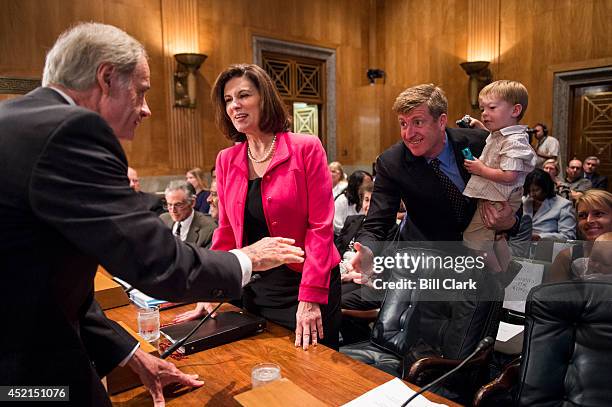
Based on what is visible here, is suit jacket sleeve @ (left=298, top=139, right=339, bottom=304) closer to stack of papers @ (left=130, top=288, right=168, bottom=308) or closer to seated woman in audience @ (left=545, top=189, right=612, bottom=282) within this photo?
stack of papers @ (left=130, top=288, right=168, bottom=308)

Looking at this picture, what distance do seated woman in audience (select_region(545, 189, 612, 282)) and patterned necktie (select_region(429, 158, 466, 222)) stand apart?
95cm

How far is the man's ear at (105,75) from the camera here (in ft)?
3.07

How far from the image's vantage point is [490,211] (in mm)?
2066

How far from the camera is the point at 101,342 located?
4.00 ft

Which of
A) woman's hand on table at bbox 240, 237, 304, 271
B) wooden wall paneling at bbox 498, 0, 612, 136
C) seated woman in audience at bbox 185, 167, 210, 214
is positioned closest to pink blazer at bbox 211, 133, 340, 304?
woman's hand on table at bbox 240, 237, 304, 271

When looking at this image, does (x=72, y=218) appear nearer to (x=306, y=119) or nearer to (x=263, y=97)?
(x=263, y=97)

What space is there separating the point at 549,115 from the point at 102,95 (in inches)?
301

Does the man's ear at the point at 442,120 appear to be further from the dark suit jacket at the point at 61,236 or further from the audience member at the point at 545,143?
the audience member at the point at 545,143

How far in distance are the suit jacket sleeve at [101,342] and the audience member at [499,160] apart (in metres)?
1.49

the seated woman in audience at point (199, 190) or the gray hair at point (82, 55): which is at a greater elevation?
the gray hair at point (82, 55)

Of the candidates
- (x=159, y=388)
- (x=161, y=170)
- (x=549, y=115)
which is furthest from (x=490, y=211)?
(x=549, y=115)

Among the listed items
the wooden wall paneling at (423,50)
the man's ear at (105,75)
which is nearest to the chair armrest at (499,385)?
the man's ear at (105,75)

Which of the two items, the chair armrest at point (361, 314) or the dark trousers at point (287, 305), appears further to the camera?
the chair armrest at point (361, 314)

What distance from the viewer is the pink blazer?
1737 millimetres
